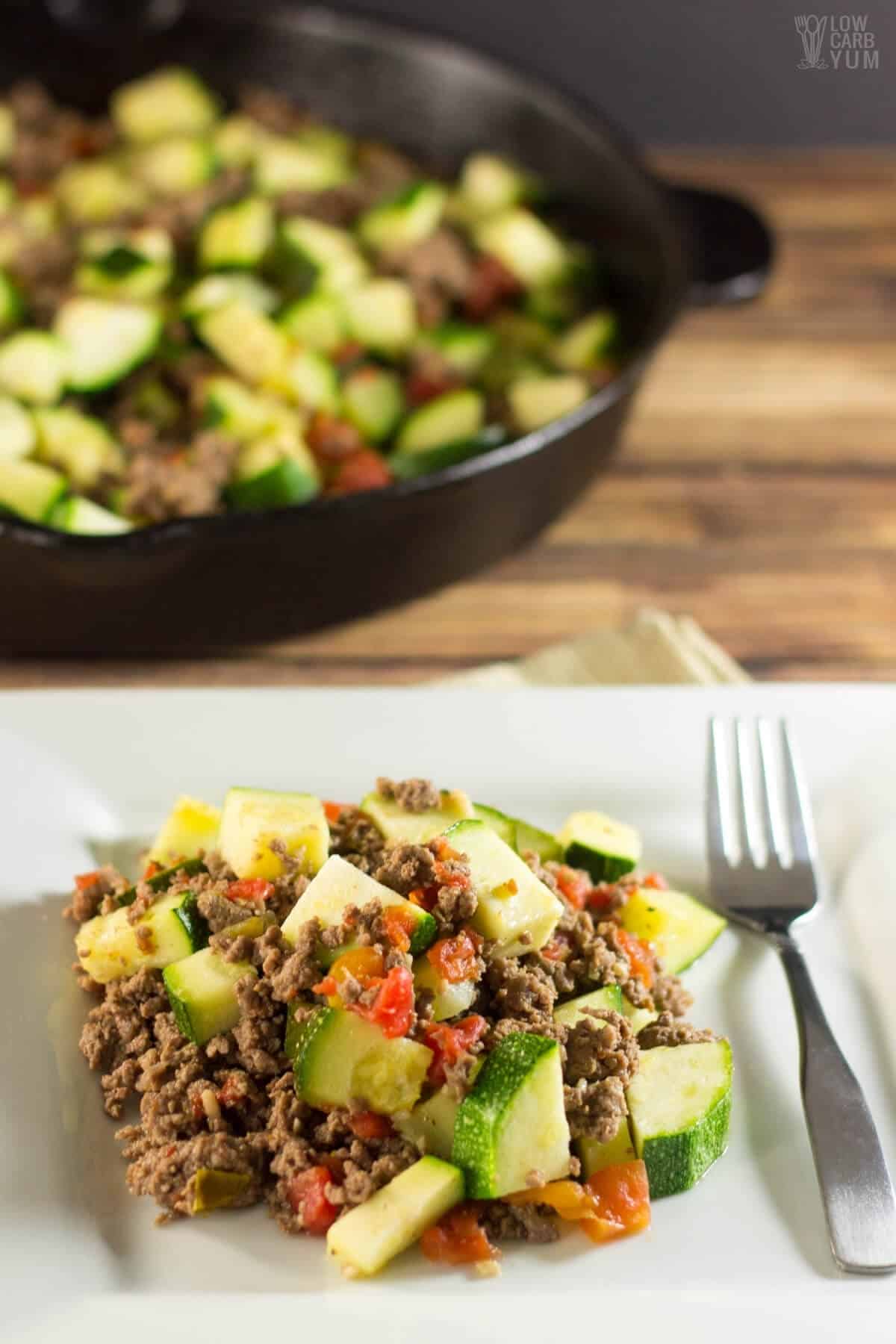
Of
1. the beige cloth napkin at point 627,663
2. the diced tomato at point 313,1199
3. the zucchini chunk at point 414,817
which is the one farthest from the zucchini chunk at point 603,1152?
the beige cloth napkin at point 627,663

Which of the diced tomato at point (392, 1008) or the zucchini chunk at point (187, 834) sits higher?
the diced tomato at point (392, 1008)

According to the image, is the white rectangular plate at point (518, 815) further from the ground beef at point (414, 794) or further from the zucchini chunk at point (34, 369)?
the zucchini chunk at point (34, 369)

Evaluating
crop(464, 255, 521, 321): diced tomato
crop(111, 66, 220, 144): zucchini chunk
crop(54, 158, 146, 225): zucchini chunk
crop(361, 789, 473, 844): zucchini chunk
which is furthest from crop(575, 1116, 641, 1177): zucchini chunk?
crop(111, 66, 220, 144): zucchini chunk

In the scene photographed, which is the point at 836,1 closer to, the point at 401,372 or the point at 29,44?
the point at 401,372

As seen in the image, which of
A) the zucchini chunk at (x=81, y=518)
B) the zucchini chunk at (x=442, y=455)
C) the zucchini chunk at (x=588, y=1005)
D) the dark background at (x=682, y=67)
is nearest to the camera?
the zucchini chunk at (x=588, y=1005)

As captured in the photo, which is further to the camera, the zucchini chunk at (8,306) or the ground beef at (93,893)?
the zucchini chunk at (8,306)

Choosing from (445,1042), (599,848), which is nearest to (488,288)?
(599,848)
